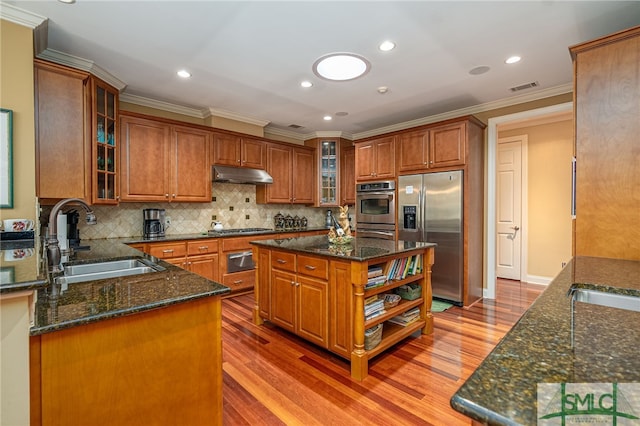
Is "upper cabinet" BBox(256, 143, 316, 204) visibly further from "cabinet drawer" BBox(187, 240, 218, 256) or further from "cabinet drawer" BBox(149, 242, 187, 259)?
"cabinet drawer" BBox(149, 242, 187, 259)

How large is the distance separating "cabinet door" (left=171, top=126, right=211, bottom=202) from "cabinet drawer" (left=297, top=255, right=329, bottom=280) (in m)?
2.17

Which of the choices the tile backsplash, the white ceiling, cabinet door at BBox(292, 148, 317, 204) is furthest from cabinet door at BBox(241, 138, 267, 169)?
the white ceiling

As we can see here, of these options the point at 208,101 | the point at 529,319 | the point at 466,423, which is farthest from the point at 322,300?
the point at 208,101

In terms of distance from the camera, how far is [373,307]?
2352 mm

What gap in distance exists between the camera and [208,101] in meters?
3.90

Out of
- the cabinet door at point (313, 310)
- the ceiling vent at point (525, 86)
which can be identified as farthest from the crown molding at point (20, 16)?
the ceiling vent at point (525, 86)

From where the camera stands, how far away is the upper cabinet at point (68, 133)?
2.47 metres

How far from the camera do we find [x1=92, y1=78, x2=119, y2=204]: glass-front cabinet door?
285 centimetres

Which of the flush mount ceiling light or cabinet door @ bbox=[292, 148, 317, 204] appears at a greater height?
the flush mount ceiling light

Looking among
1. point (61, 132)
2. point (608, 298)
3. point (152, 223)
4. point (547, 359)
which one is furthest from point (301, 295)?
point (61, 132)

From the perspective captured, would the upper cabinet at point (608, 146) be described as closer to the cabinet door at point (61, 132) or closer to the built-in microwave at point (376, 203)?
the built-in microwave at point (376, 203)

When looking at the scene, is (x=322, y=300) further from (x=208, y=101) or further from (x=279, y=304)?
(x=208, y=101)

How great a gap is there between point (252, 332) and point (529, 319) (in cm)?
255

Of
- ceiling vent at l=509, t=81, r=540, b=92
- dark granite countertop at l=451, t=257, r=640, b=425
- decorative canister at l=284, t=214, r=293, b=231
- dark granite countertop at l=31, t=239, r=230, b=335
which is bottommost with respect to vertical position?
dark granite countertop at l=31, t=239, r=230, b=335
